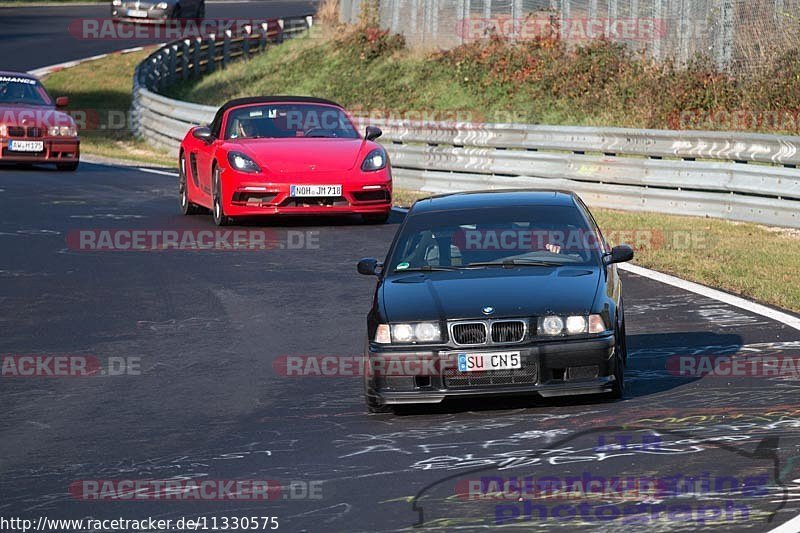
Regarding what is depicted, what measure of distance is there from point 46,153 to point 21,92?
172 centimetres

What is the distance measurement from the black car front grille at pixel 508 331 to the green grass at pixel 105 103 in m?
21.4

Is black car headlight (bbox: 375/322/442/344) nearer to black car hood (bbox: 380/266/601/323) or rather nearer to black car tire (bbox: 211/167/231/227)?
black car hood (bbox: 380/266/601/323)

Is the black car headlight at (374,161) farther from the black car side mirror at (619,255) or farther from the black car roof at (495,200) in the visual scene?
the black car side mirror at (619,255)

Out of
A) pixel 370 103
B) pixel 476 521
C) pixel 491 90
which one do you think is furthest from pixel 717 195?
pixel 370 103

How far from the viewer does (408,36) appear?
3650 cm

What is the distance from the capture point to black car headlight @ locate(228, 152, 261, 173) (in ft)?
55.8

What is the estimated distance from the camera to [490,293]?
8.54m

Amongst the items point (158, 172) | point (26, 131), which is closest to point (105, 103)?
point (158, 172)

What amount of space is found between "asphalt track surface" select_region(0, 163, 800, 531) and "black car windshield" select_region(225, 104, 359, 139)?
13.3ft

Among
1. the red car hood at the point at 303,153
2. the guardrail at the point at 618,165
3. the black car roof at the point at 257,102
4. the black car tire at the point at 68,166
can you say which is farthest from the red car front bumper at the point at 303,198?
the black car tire at the point at 68,166

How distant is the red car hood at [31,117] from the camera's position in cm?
2448

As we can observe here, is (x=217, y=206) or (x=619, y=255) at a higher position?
(x=619, y=255)

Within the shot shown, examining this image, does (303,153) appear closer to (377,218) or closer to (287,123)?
(287,123)

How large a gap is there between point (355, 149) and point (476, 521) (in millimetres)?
11455
